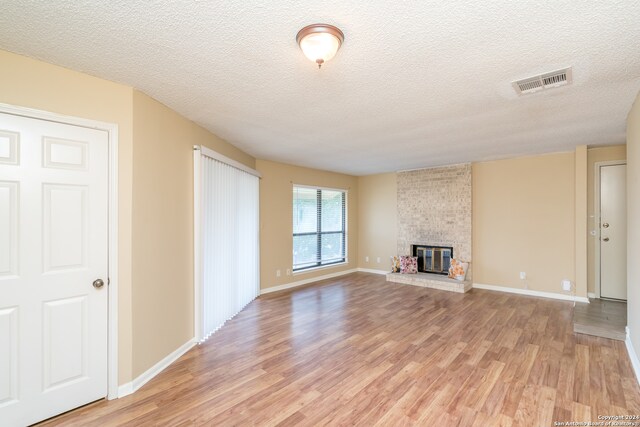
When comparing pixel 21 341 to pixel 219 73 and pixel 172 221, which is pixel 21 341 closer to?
pixel 172 221

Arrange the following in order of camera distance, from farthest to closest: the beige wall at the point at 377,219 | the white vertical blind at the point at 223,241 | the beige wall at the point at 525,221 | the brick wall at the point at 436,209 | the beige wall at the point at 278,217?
the beige wall at the point at 377,219
the brick wall at the point at 436,209
the beige wall at the point at 278,217
the beige wall at the point at 525,221
the white vertical blind at the point at 223,241

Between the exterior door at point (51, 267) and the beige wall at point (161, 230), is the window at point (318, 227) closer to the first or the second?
the beige wall at point (161, 230)

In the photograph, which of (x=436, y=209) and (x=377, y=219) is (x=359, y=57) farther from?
(x=377, y=219)

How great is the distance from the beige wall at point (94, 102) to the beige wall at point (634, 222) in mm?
4366

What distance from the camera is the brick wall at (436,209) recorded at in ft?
18.9

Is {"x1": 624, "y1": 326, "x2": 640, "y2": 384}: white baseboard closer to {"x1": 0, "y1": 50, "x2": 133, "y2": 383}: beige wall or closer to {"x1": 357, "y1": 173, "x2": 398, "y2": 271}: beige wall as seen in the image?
{"x1": 357, "y1": 173, "x2": 398, "y2": 271}: beige wall

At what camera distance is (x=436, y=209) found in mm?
6152

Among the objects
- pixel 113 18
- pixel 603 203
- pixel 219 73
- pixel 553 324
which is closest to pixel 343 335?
pixel 553 324

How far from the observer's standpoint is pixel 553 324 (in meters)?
3.77

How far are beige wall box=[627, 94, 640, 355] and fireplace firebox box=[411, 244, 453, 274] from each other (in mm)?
3116

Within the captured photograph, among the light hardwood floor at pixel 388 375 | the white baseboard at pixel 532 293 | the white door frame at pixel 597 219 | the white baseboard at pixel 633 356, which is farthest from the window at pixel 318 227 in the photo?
the white baseboard at pixel 633 356

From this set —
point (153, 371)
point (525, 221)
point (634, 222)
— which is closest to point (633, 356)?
point (634, 222)

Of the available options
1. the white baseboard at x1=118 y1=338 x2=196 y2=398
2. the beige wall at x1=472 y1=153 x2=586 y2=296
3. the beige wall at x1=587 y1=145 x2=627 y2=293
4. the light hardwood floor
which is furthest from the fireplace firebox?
the white baseboard at x1=118 y1=338 x2=196 y2=398

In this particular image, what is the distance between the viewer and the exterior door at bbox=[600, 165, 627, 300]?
4473mm
